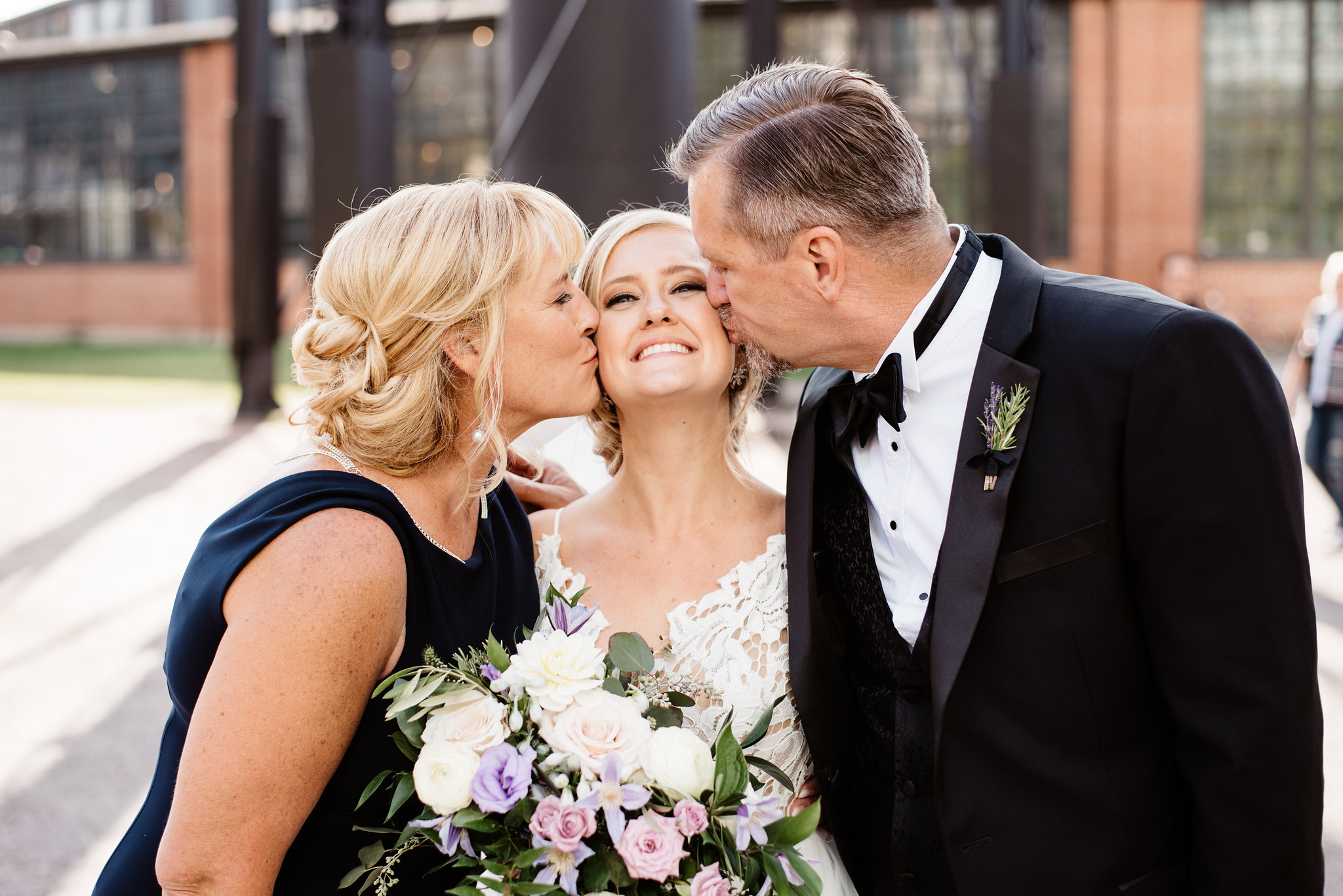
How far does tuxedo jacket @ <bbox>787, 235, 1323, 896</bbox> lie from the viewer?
1.87m

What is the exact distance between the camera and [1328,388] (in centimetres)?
818

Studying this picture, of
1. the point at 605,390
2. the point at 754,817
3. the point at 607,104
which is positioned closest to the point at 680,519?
the point at 605,390

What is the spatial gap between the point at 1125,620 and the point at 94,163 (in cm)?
3891

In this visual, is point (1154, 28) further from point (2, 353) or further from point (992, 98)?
point (2, 353)

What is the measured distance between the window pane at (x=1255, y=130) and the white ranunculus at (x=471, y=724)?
29429mm

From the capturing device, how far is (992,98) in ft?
33.8

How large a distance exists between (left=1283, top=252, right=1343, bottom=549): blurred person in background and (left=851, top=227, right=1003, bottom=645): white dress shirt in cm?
724

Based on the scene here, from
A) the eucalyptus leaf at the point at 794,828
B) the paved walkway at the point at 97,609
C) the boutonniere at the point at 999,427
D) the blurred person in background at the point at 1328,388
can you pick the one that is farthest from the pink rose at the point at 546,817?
the blurred person in background at the point at 1328,388

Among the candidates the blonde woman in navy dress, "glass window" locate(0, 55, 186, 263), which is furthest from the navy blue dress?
"glass window" locate(0, 55, 186, 263)

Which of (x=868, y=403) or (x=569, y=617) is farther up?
(x=868, y=403)

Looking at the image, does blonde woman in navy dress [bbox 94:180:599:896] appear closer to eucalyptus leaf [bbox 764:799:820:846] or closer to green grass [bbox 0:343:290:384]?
eucalyptus leaf [bbox 764:799:820:846]

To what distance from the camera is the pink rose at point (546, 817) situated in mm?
1711

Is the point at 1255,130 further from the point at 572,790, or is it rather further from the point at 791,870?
the point at 572,790

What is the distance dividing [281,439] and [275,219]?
152 inches
